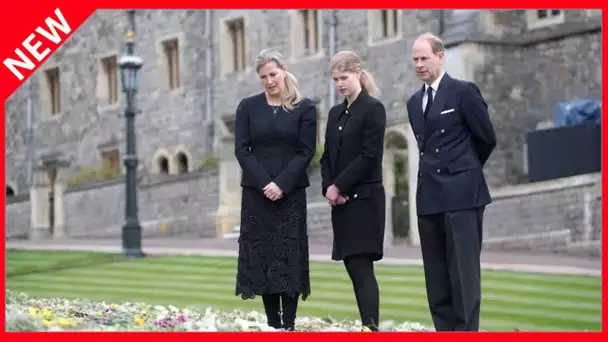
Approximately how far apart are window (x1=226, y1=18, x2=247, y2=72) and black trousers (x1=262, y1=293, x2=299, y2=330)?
24.5 m

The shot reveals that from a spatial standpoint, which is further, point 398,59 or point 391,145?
point 398,59

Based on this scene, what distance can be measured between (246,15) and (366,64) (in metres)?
4.78

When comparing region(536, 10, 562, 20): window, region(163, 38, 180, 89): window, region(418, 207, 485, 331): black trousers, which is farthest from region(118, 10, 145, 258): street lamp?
region(418, 207, 485, 331): black trousers

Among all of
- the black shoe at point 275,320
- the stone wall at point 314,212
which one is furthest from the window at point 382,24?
the black shoe at point 275,320

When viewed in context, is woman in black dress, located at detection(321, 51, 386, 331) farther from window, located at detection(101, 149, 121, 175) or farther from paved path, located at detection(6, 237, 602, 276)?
window, located at detection(101, 149, 121, 175)

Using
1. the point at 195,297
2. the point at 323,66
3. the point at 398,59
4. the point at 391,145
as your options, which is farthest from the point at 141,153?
the point at 195,297

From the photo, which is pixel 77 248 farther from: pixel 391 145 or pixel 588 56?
pixel 588 56

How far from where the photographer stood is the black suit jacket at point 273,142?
8055mm

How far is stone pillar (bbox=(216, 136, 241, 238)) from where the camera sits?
1065 inches

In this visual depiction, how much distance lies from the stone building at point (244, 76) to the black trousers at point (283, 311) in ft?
45.1

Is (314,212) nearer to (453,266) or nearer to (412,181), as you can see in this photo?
(412,181)

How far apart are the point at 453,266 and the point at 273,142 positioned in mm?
1392

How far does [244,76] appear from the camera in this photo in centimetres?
3216

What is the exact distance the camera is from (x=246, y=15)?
105 feet
